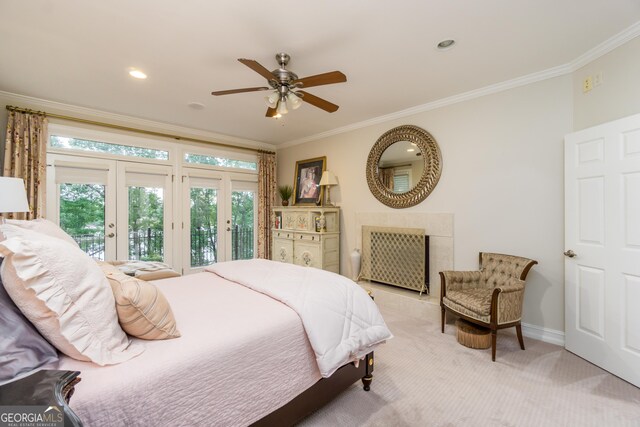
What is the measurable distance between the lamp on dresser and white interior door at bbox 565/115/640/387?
15.8 ft

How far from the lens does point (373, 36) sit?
87.0 inches

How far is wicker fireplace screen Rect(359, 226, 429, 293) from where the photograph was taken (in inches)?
142

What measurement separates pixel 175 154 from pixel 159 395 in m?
4.21

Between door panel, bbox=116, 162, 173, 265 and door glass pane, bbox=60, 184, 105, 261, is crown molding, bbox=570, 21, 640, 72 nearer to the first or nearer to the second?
door panel, bbox=116, 162, 173, 265

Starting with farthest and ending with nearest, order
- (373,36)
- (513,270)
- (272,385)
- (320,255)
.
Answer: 1. (320,255)
2. (513,270)
3. (373,36)
4. (272,385)

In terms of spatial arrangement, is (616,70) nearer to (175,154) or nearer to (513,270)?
(513,270)

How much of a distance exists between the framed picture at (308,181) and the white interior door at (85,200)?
9.44 ft

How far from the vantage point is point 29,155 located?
130 inches

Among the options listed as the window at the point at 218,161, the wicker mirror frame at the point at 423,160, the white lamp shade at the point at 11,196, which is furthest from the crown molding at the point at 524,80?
the white lamp shade at the point at 11,196

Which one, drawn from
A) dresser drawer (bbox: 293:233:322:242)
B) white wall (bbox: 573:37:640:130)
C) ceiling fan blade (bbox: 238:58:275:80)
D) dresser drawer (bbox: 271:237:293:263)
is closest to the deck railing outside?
dresser drawer (bbox: 271:237:293:263)

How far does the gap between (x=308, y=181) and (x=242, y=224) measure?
1525 mm

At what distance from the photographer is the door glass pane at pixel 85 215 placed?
3.68 m

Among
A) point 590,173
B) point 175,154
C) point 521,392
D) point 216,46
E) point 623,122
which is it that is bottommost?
point 521,392

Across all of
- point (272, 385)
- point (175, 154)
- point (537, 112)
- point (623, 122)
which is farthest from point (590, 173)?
point (175, 154)
